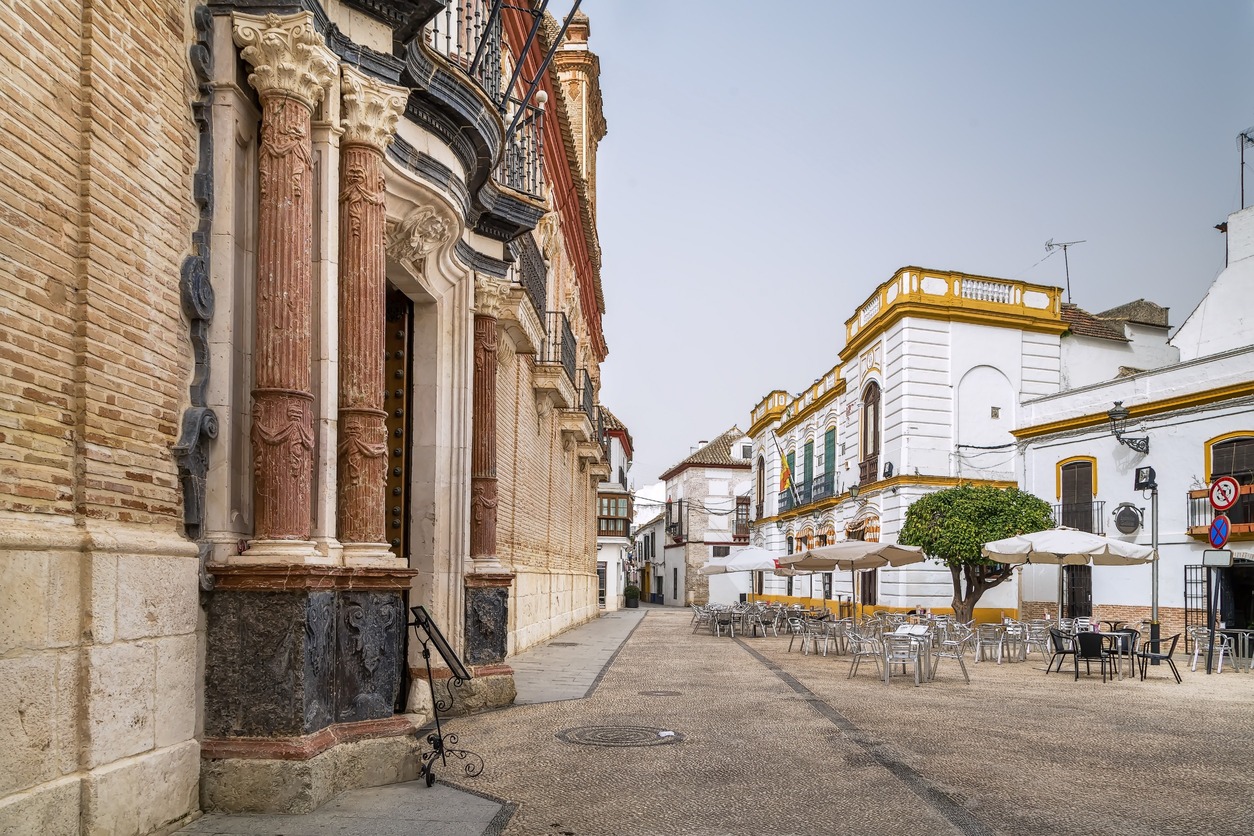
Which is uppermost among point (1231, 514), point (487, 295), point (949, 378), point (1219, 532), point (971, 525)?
point (949, 378)

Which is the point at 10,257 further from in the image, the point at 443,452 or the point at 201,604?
the point at 443,452

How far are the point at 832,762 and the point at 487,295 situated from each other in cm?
654

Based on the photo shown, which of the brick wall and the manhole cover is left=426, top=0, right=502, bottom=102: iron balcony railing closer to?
the brick wall

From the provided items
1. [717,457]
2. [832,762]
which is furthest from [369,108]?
[717,457]

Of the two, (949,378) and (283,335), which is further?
(949,378)

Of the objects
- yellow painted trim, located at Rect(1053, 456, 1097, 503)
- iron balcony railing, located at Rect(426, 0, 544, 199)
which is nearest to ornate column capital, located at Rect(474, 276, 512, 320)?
iron balcony railing, located at Rect(426, 0, 544, 199)

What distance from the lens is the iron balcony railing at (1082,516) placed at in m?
25.3

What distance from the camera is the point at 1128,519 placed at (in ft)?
79.4

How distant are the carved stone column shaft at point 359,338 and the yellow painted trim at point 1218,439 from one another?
19962 mm

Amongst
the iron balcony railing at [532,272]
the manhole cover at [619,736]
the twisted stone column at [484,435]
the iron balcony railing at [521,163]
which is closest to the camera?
the manhole cover at [619,736]

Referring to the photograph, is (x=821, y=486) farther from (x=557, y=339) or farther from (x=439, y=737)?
(x=439, y=737)

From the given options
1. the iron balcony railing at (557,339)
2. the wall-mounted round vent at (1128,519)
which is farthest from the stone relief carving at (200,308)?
the wall-mounted round vent at (1128,519)

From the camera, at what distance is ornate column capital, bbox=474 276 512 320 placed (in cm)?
1234

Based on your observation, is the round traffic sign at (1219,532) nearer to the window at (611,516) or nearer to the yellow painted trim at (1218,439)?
the yellow painted trim at (1218,439)
